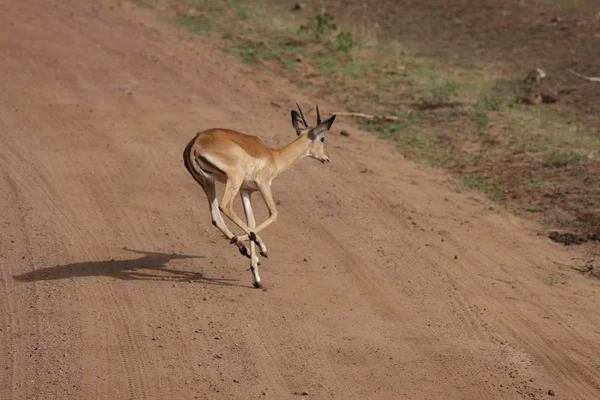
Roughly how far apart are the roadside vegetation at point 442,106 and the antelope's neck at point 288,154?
423 centimetres

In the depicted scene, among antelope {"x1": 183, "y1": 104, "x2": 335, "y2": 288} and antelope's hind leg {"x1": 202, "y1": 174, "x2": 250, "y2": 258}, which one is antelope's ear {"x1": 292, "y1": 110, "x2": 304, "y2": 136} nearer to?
antelope {"x1": 183, "y1": 104, "x2": 335, "y2": 288}

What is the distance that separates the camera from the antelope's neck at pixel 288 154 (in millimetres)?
10875

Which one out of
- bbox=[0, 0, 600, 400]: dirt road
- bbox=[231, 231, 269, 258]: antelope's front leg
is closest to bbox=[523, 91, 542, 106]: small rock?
bbox=[0, 0, 600, 400]: dirt road

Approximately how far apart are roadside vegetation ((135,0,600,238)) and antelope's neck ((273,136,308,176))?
4.23m

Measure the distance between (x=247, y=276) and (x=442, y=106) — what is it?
858 centimetres

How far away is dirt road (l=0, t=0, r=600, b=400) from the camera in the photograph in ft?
27.4

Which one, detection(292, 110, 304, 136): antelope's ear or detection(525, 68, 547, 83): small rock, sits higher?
detection(525, 68, 547, 83): small rock

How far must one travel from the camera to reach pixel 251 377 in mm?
8203

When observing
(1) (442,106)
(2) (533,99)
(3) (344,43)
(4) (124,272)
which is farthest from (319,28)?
(4) (124,272)

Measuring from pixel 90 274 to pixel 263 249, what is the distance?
204cm

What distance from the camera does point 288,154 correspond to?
434 inches

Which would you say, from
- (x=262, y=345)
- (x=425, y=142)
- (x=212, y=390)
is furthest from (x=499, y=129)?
(x=212, y=390)

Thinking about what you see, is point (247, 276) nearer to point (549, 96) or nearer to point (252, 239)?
point (252, 239)

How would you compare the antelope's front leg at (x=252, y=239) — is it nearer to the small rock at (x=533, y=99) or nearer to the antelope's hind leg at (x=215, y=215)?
the antelope's hind leg at (x=215, y=215)
